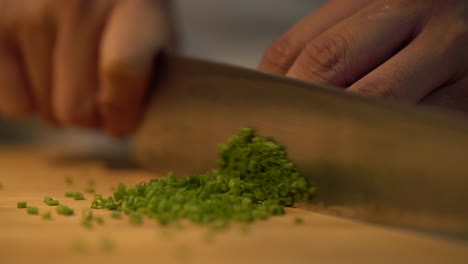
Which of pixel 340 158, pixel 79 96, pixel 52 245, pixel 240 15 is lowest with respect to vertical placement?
pixel 52 245

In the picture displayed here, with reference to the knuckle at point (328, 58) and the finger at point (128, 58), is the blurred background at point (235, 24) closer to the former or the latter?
the finger at point (128, 58)

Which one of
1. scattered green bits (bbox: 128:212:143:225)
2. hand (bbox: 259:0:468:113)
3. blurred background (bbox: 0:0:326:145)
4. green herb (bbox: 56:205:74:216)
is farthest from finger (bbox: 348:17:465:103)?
blurred background (bbox: 0:0:326:145)

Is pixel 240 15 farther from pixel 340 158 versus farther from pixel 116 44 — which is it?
pixel 340 158

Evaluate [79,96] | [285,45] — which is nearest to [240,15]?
[79,96]

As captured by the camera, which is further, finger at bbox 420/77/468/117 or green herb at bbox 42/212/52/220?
finger at bbox 420/77/468/117

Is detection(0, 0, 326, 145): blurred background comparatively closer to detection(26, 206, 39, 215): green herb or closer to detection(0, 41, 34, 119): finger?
detection(0, 41, 34, 119): finger

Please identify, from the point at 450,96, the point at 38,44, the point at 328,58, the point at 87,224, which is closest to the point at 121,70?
the point at 38,44

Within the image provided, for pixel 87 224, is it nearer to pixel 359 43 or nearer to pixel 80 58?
pixel 359 43
